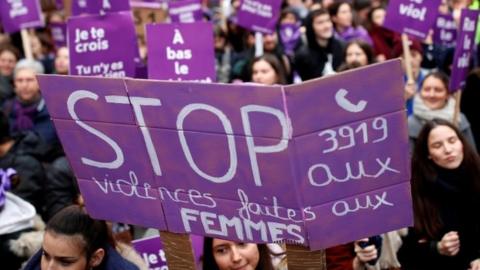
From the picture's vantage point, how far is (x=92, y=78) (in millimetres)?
2742

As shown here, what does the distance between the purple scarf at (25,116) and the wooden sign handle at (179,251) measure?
3.71m

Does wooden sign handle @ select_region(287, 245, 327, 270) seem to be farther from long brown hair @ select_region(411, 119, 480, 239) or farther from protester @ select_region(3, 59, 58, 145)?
protester @ select_region(3, 59, 58, 145)

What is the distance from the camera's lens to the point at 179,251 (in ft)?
9.57

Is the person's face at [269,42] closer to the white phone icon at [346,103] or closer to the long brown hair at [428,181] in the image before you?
the long brown hair at [428,181]

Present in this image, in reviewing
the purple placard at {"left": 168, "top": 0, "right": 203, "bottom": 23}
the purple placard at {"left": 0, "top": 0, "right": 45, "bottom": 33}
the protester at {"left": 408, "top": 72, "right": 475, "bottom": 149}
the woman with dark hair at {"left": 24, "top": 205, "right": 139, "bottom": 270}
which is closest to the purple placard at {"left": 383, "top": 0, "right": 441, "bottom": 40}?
the protester at {"left": 408, "top": 72, "right": 475, "bottom": 149}

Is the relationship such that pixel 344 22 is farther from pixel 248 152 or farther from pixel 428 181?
pixel 248 152

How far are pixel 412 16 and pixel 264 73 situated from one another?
143 cm

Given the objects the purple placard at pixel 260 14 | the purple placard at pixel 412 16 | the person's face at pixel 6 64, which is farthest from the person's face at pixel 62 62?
the purple placard at pixel 412 16

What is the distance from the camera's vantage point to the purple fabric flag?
9.49m

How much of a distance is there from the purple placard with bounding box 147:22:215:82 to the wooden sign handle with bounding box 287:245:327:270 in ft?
→ 9.22

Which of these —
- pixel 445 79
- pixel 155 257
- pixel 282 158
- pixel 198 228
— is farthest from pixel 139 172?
pixel 445 79

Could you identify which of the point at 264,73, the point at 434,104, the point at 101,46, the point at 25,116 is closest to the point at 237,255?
the point at 101,46

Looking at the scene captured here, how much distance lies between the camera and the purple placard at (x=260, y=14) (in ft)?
25.3

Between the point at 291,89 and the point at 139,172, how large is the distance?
2.52 feet
